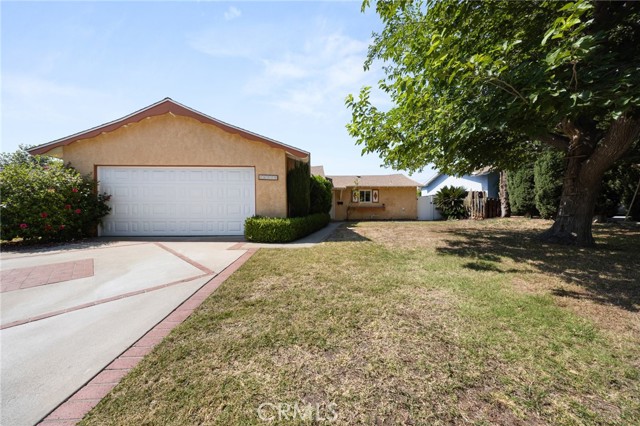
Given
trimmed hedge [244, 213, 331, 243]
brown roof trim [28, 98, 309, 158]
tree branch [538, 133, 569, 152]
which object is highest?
brown roof trim [28, 98, 309, 158]

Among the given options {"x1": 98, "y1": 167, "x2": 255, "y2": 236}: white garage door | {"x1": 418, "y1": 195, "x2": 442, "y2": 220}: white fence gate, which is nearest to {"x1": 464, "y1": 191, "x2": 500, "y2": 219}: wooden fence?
{"x1": 418, "y1": 195, "x2": 442, "y2": 220}: white fence gate

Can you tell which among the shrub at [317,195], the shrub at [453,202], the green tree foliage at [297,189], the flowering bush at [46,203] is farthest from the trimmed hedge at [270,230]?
the shrub at [453,202]

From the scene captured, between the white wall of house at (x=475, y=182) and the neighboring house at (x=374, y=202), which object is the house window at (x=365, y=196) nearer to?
the neighboring house at (x=374, y=202)

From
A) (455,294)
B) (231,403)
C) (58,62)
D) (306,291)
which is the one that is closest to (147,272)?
(306,291)

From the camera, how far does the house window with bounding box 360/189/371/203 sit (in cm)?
2181

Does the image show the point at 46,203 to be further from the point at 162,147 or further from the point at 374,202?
the point at 374,202

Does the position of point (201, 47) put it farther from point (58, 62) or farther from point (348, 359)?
point (348, 359)

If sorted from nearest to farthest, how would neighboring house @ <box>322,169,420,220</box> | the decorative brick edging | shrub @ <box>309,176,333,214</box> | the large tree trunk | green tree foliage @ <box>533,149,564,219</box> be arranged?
the decorative brick edging
the large tree trunk
green tree foliage @ <box>533,149,564,219</box>
shrub @ <box>309,176,333,214</box>
neighboring house @ <box>322,169,420,220</box>

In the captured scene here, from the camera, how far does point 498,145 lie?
901 centimetres

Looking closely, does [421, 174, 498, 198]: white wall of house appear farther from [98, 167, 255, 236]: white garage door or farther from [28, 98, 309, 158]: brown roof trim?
[28, 98, 309, 158]: brown roof trim

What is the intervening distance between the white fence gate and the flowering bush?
2085 cm

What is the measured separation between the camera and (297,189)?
1112 centimetres

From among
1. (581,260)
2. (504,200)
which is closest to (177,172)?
(581,260)

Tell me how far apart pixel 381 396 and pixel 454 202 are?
20.2 meters
